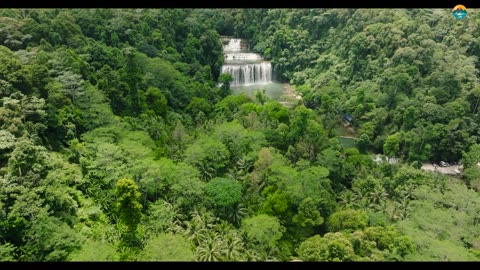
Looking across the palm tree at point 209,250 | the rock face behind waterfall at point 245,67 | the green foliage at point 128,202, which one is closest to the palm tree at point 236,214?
the palm tree at point 209,250

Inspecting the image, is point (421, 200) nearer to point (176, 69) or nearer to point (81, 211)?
point (81, 211)

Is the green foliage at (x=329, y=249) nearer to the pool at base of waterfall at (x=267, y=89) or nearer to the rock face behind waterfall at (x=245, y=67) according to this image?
the pool at base of waterfall at (x=267, y=89)

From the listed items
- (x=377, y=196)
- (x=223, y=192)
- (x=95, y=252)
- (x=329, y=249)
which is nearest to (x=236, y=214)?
(x=223, y=192)

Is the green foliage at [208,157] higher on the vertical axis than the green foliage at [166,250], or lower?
higher

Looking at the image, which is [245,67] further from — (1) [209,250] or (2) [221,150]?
(1) [209,250]
